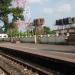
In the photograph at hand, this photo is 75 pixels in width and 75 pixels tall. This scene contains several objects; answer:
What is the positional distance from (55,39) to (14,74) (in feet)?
113

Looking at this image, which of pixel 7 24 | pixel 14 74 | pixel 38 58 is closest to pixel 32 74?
pixel 14 74

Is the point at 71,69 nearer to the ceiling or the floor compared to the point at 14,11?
nearer to the floor

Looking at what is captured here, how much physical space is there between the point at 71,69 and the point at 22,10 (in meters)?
56.4

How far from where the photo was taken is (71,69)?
15.0 meters

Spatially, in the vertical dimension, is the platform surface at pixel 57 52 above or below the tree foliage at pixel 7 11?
below

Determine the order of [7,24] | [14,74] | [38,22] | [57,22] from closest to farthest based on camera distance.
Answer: [14,74], [7,24], [38,22], [57,22]

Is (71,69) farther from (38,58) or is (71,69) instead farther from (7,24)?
(7,24)

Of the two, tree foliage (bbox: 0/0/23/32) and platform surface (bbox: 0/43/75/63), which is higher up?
tree foliage (bbox: 0/0/23/32)

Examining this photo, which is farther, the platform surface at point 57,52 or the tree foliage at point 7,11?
the tree foliage at point 7,11

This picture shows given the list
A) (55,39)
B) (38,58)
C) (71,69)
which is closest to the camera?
(71,69)

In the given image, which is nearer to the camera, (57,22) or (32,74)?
(32,74)

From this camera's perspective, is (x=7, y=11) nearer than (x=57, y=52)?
No

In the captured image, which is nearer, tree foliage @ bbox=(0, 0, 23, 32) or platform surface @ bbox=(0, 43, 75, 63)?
platform surface @ bbox=(0, 43, 75, 63)

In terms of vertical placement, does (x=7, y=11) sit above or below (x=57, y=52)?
above
